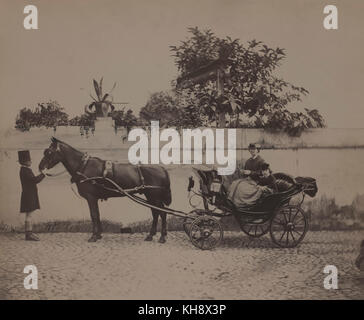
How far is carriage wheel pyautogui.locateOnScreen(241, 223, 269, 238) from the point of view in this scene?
4672 millimetres

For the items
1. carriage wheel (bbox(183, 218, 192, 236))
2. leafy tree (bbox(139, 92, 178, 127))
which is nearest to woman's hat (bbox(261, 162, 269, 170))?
carriage wheel (bbox(183, 218, 192, 236))

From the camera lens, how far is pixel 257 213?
4.59 meters

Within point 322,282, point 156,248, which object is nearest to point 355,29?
point 322,282

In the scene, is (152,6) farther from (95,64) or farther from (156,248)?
(156,248)

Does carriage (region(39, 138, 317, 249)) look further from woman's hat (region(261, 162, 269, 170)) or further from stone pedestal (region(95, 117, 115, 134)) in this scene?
stone pedestal (region(95, 117, 115, 134))

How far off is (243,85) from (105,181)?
1.61 meters

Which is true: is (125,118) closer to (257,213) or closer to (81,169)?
(81,169)

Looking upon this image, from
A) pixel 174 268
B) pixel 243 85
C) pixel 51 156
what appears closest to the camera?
pixel 174 268

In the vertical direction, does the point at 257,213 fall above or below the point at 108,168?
below

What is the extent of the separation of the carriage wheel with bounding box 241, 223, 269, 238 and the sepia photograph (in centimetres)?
1

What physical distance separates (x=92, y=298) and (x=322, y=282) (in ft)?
7.01

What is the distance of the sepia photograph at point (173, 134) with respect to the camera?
15.3ft

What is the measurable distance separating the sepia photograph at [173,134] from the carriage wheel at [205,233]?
1cm

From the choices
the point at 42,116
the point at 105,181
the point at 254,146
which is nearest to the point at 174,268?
the point at 105,181
